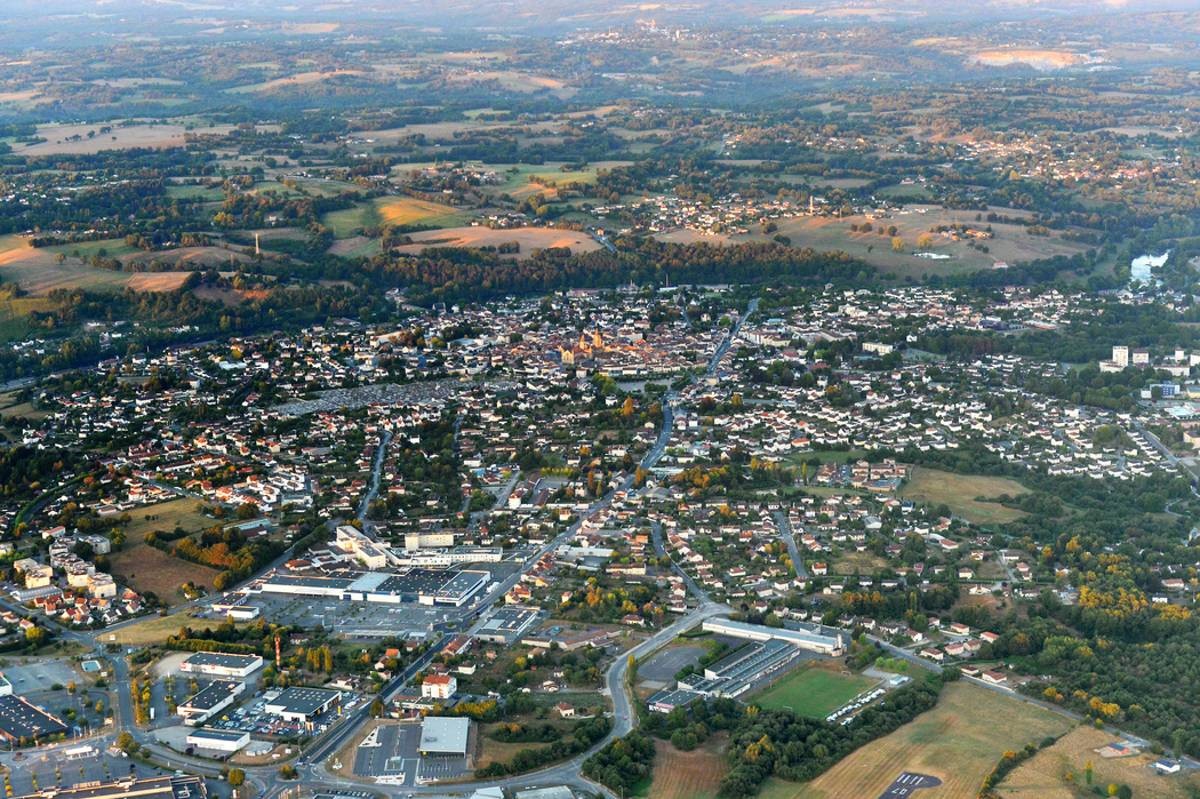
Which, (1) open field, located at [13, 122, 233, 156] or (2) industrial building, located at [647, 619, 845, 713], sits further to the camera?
(1) open field, located at [13, 122, 233, 156]

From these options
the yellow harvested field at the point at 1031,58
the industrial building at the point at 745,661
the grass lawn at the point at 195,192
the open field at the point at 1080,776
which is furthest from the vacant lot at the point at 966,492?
Answer: the yellow harvested field at the point at 1031,58

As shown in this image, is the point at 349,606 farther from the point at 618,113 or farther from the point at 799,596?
the point at 618,113

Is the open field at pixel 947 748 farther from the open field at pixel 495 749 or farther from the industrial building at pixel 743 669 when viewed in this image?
the open field at pixel 495 749

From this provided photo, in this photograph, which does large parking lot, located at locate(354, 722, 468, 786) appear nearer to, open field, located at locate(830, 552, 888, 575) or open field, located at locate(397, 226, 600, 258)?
open field, located at locate(830, 552, 888, 575)

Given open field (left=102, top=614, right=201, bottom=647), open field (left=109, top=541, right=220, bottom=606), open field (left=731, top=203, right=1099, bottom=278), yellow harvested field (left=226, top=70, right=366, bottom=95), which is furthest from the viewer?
yellow harvested field (left=226, top=70, right=366, bottom=95)

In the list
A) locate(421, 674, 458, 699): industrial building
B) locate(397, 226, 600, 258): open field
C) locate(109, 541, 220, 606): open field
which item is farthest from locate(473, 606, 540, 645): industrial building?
locate(397, 226, 600, 258): open field

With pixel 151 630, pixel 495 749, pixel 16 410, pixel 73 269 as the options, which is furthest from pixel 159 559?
pixel 73 269
